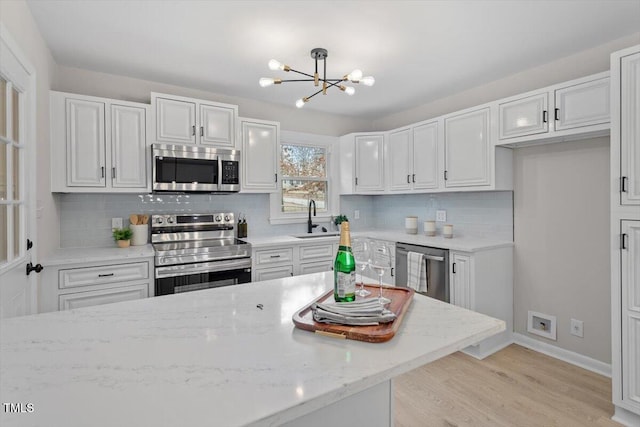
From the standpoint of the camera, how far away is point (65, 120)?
2.70m

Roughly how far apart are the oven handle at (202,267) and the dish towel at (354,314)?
84.0 inches

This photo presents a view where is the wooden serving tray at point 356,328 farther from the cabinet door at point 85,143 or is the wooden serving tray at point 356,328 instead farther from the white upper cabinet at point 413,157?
the white upper cabinet at point 413,157

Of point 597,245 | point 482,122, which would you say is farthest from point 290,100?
point 597,245

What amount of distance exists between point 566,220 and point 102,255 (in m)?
3.79

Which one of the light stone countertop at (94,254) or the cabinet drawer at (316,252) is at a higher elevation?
the light stone countertop at (94,254)

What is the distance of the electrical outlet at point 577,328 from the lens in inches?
109

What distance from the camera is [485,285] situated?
118 inches

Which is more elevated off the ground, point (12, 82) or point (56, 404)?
point (12, 82)

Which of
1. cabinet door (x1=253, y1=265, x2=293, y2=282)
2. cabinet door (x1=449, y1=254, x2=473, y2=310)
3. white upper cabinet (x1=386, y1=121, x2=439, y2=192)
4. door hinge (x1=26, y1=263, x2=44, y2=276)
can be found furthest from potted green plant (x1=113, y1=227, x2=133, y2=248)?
cabinet door (x1=449, y1=254, x2=473, y2=310)

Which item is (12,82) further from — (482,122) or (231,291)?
(482,122)

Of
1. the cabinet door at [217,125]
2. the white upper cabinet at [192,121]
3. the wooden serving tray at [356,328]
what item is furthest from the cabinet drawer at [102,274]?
the wooden serving tray at [356,328]

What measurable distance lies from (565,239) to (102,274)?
12.4ft

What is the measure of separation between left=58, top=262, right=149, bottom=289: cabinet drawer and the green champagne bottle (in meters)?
2.16

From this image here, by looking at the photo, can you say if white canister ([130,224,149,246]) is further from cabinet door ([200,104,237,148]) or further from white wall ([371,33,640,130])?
white wall ([371,33,640,130])
